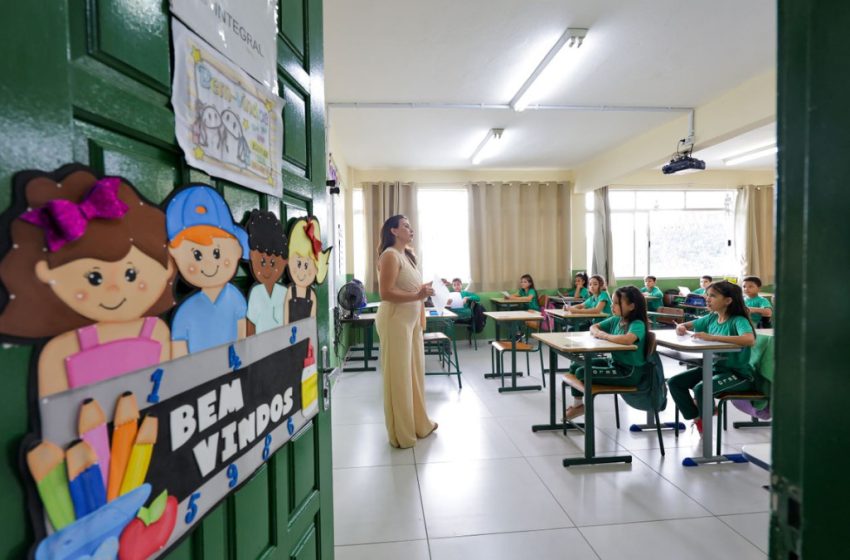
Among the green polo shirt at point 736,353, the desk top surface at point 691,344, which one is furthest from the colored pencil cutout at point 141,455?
the green polo shirt at point 736,353

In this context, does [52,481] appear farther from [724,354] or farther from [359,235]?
[359,235]

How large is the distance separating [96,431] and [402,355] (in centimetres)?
236

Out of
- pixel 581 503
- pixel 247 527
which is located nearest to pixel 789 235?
pixel 247 527

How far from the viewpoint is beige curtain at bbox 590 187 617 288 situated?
789cm

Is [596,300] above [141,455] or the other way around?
the other way around

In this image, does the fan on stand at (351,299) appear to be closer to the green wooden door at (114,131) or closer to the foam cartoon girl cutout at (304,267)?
the foam cartoon girl cutout at (304,267)

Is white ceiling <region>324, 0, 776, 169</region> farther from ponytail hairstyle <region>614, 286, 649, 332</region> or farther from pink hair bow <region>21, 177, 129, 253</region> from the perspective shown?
pink hair bow <region>21, 177, 129, 253</region>

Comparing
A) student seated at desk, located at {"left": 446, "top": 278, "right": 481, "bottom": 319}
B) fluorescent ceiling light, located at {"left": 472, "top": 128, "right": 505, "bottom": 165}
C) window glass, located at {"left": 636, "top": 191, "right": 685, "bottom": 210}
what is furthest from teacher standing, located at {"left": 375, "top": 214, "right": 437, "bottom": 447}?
window glass, located at {"left": 636, "top": 191, "right": 685, "bottom": 210}

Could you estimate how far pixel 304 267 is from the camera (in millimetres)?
1139

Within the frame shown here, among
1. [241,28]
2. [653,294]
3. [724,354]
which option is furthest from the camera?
[653,294]

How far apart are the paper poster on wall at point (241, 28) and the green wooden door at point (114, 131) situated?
67 mm

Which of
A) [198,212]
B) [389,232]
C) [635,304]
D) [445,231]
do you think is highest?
[445,231]

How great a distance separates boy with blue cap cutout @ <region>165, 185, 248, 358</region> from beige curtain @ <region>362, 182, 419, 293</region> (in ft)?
21.4

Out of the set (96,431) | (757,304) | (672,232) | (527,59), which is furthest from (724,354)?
(672,232)
